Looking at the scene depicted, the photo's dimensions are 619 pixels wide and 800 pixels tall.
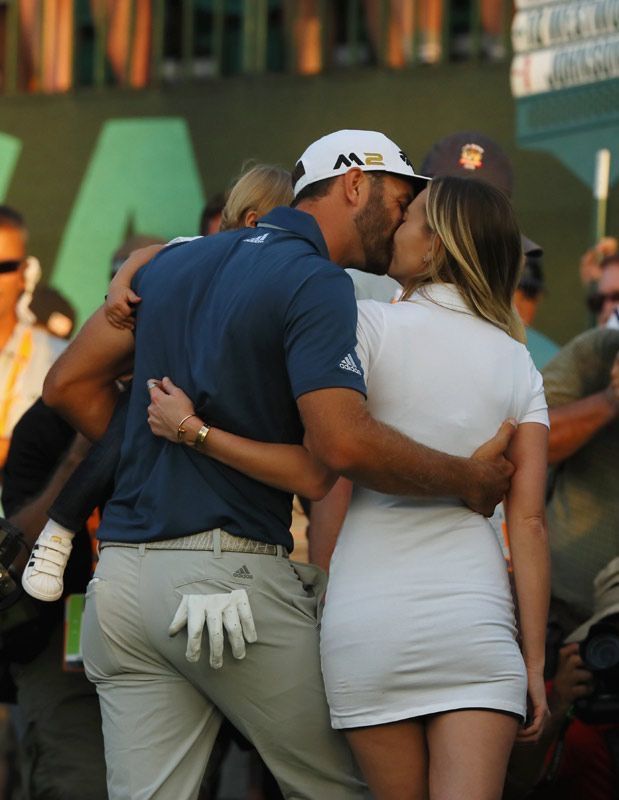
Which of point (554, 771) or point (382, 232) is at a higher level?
point (382, 232)

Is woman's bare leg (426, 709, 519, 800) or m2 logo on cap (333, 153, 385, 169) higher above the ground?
m2 logo on cap (333, 153, 385, 169)

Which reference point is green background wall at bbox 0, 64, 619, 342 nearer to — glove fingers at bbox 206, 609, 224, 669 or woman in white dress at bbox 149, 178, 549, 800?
woman in white dress at bbox 149, 178, 549, 800

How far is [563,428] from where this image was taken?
195 inches

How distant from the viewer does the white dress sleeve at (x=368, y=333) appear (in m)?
3.45

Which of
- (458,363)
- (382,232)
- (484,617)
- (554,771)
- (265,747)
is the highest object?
(382,232)

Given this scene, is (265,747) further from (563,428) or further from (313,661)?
(563,428)

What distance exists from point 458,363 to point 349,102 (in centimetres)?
794

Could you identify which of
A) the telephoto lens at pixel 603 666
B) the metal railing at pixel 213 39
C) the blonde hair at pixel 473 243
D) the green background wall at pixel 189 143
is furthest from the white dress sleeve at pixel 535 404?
the metal railing at pixel 213 39

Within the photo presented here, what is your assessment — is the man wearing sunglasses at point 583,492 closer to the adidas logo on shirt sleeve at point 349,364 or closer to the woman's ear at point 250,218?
the woman's ear at point 250,218

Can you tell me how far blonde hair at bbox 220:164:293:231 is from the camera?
13.5 ft

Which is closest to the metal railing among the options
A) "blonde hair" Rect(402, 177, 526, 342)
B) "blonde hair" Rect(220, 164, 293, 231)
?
"blonde hair" Rect(220, 164, 293, 231)

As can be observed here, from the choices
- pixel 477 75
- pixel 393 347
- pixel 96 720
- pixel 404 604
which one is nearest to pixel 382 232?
pixel 393 347

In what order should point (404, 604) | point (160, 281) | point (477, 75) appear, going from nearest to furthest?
point (404, 604), point (160, 281), point (477, 75)

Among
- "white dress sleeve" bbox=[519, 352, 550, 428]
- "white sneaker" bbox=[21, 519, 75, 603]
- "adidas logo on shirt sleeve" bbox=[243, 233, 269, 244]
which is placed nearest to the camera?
"adidas logo on shirt sleeve" bbox=[243, 233, 269, 244]
